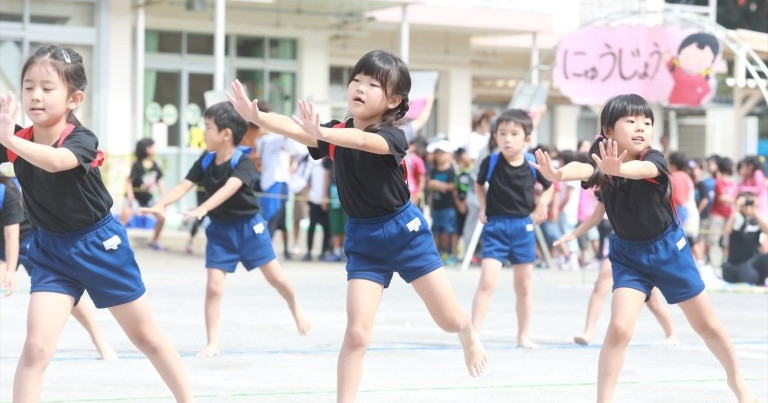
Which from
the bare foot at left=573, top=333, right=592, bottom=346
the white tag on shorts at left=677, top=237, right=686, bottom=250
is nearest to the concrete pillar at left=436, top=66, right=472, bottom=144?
the bare foot at left=573, top=333, right=592, bottom=346

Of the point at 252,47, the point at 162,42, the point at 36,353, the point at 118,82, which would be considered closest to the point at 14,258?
the point at 36,353

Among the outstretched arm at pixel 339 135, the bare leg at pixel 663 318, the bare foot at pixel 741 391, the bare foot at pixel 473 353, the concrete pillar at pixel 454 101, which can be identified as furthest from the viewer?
the concrete pillar at pixel 454 101

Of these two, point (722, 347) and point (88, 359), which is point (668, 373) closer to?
point (722, 347)

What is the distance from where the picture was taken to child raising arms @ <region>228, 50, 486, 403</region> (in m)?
5.89

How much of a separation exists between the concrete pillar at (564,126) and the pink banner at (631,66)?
1469 cm

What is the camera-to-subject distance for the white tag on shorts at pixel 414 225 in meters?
6.10

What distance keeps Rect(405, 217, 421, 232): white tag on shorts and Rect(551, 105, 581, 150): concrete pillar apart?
86.1 ft

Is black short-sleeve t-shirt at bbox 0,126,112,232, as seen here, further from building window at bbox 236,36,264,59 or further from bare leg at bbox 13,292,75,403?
building window at bbox 236,36,264,59

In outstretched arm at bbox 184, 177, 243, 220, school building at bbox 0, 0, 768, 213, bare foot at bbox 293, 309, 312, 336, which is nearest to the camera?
outstretched arm at bbox 184, 177, 243, 220

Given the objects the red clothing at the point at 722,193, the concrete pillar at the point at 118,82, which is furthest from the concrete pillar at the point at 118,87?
the red clothing at the point at 722,193

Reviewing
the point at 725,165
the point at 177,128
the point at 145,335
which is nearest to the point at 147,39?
the point at 177,128

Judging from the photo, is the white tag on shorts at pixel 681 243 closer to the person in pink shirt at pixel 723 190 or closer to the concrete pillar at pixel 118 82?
the person in pink shirt at pixel 723 190

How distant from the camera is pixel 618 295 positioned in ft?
20.9

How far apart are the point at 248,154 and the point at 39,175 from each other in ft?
11.1
